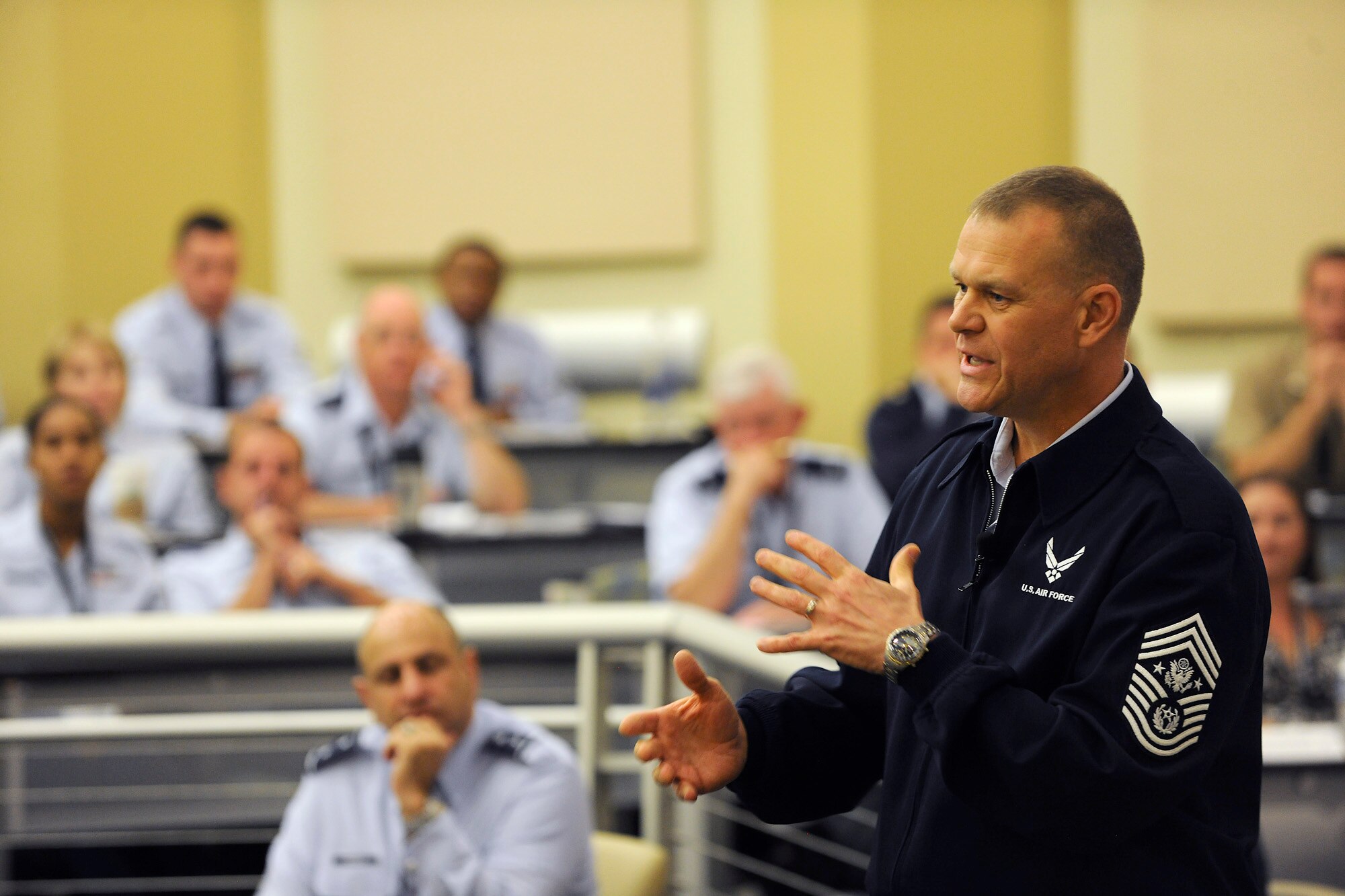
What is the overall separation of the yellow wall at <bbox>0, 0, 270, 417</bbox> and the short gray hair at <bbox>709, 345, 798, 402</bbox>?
11.7 ft

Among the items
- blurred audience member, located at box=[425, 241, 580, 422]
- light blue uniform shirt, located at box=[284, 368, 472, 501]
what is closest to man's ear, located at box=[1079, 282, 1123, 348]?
light blue uniform shirt, located at box=[284, 368, 472, 501]

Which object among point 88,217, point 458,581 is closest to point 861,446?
point 458,581

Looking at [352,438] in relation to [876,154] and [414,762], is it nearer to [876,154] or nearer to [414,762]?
[414,762]

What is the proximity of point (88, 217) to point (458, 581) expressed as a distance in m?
3.60

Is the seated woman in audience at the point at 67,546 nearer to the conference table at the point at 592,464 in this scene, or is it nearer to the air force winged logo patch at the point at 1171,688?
the conference table at the point at 592,464

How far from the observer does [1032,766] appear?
116 centimetres

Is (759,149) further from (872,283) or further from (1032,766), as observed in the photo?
(1032,766)

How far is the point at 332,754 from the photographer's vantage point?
247cm

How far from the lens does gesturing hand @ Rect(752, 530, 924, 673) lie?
4.12ft

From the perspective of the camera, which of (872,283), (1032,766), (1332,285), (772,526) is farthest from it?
(872,283)

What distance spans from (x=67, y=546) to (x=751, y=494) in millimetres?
1725

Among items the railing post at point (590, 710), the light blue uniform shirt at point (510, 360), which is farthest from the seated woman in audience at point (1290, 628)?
the light blue uniform shirt at point (510, 360)

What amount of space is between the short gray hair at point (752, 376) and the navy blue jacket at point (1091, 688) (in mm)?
2704

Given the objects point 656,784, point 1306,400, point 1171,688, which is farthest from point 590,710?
point 1306,400
